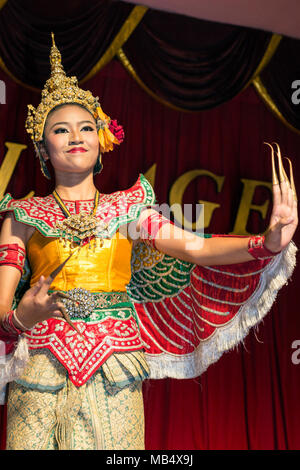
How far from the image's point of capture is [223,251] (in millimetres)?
1910

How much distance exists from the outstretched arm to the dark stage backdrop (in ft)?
4.94

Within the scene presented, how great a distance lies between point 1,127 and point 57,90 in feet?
3.89

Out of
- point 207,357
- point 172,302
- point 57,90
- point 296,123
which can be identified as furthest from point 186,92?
point 207,357

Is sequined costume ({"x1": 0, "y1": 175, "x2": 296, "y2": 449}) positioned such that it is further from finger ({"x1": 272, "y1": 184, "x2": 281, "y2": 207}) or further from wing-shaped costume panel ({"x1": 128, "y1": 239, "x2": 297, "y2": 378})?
finger ({"x1": 272, "y1": 184, "x2": 281, "y2": 207})

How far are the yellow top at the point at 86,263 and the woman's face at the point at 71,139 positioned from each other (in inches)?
10.3

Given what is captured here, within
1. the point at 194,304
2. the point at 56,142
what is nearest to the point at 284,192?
the point at 194,304

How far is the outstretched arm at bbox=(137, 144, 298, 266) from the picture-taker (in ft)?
5.83

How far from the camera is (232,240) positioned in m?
1.90

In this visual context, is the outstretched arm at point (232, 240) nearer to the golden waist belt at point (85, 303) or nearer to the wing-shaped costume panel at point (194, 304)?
the wing-shaped costume panel at point (194, 304)

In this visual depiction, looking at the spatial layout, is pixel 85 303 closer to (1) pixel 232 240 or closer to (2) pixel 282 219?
(1) pixel 232 240

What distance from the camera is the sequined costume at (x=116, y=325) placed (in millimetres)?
1865

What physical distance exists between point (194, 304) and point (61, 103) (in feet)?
2.76

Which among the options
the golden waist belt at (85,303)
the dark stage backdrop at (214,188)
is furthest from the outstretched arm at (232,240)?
the dark stage backdrop at (214,188)

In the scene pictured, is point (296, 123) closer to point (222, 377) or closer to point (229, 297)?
point (222, 377)
